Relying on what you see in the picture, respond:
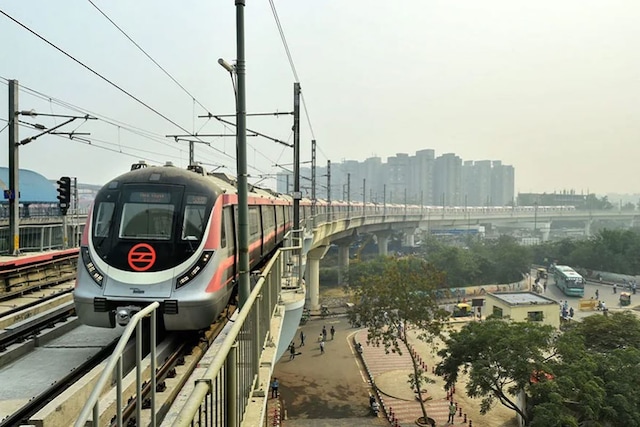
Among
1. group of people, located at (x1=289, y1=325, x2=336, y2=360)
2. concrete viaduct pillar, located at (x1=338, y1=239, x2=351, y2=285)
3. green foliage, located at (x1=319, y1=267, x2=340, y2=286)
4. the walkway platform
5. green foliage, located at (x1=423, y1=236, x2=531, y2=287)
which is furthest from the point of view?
green foliage, located at (x1=319, y1=267, x2=340, y2=286)

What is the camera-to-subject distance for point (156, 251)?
22.5 feet

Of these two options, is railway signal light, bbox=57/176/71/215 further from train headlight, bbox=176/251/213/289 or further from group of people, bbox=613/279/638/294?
group of people, bbox=613/279/638/294

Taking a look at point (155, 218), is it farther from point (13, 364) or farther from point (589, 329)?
point (589, 329)

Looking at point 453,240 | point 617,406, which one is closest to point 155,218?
point 617,406

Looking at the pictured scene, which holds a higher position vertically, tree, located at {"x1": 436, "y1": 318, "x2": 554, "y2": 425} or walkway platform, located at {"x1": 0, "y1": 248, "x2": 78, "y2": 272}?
walkway platform, located at {"x1": 0, "y1": 248, "x2": 78, "y2": 272}

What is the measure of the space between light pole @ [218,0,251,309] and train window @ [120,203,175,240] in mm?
1325

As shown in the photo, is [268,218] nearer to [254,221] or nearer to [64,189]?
[254,221]

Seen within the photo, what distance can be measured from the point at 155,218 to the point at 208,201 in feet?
2.74

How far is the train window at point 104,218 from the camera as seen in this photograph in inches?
274

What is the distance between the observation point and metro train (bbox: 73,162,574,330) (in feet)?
21.7

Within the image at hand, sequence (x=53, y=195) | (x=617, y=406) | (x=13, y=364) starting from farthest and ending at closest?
(x=53, y=195)
(x=617, y=406)
(x=13, y=364)

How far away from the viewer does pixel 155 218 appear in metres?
7.08

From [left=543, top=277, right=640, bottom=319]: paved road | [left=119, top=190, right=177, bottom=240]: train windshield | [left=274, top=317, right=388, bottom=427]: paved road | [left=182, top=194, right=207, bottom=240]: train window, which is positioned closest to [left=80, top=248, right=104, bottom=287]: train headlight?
[left=119, top=190, right=177, bottom=240]: train windshield

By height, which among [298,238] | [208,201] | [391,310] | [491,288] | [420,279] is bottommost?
[491,288]
